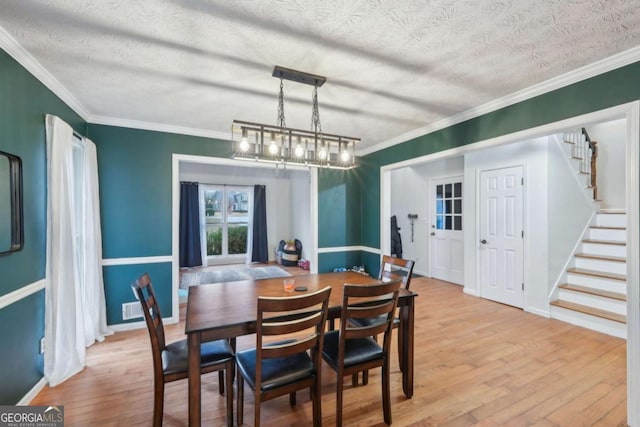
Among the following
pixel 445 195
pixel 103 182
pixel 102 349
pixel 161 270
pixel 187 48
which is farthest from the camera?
→ pixel 445 195

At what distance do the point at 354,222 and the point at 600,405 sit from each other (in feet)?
11.6

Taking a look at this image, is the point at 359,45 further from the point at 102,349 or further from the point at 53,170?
the point at 102,349

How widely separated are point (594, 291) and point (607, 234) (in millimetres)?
967

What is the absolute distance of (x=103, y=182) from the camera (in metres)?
3.35

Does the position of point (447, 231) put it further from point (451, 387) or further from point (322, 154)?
point (322, 154)

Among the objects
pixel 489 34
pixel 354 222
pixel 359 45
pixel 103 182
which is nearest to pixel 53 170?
pixel 103 182

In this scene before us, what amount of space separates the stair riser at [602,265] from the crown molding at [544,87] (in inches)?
107

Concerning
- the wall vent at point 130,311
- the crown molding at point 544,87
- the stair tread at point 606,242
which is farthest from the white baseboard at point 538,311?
the wall vent at point 130,311

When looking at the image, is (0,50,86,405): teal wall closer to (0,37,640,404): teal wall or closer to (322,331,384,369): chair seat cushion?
(0,37,640,404): teal wall

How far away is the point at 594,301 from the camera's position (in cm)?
349

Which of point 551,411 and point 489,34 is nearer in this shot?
point 489,34

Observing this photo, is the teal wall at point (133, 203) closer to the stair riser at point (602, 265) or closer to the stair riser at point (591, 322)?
the stair riser at point (591, 322)

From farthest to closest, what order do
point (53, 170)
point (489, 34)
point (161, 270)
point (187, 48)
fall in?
point (161, 270) → point (53, 170) → point (187, 48) → point (489, 34)

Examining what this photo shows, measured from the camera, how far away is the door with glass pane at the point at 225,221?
7.64 metres
